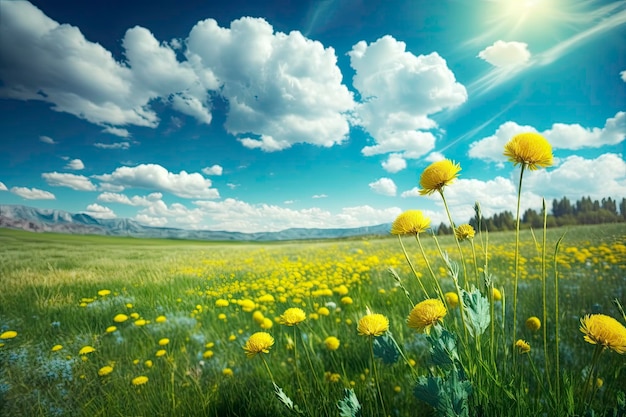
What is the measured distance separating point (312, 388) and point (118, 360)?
234 cm

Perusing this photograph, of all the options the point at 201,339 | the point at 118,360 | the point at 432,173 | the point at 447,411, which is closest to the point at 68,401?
the point at 118,360

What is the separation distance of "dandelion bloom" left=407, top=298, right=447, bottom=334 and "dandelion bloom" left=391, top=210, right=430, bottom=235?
1.21ft

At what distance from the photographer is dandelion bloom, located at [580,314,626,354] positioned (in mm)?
1135

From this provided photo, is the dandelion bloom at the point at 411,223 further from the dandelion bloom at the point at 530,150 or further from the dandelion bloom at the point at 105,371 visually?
the dandelion bloom at the point at 105,371

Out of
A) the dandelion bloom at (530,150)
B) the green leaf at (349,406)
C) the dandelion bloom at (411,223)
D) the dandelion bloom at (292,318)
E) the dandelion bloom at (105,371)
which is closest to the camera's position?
the green leaf at (349,406)

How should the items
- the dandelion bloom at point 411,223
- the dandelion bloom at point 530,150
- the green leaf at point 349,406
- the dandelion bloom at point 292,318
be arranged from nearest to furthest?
the green leaf at point 349,406, the dandelion bloom at point 530,150, the dandelion bloom at point 411,223, the dandelion bloom at point 292,318

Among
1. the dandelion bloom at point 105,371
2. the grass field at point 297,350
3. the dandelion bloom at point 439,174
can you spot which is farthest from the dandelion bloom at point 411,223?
the dandelion bloom at point 105,371

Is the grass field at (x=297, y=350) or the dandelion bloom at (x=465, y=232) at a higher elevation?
the dandelion bloom at (x=465, y=232)

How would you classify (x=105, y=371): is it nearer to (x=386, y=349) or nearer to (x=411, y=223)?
(x=386, y=349)

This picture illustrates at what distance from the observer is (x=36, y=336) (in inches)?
148

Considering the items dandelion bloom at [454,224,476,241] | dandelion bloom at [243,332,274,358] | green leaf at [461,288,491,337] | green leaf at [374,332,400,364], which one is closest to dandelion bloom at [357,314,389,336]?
green leaf at [374,332,400,364]

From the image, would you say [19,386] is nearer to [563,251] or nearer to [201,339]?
[201,339]

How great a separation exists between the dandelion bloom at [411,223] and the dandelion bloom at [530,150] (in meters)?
0.52

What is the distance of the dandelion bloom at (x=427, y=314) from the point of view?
1309 millimetres
